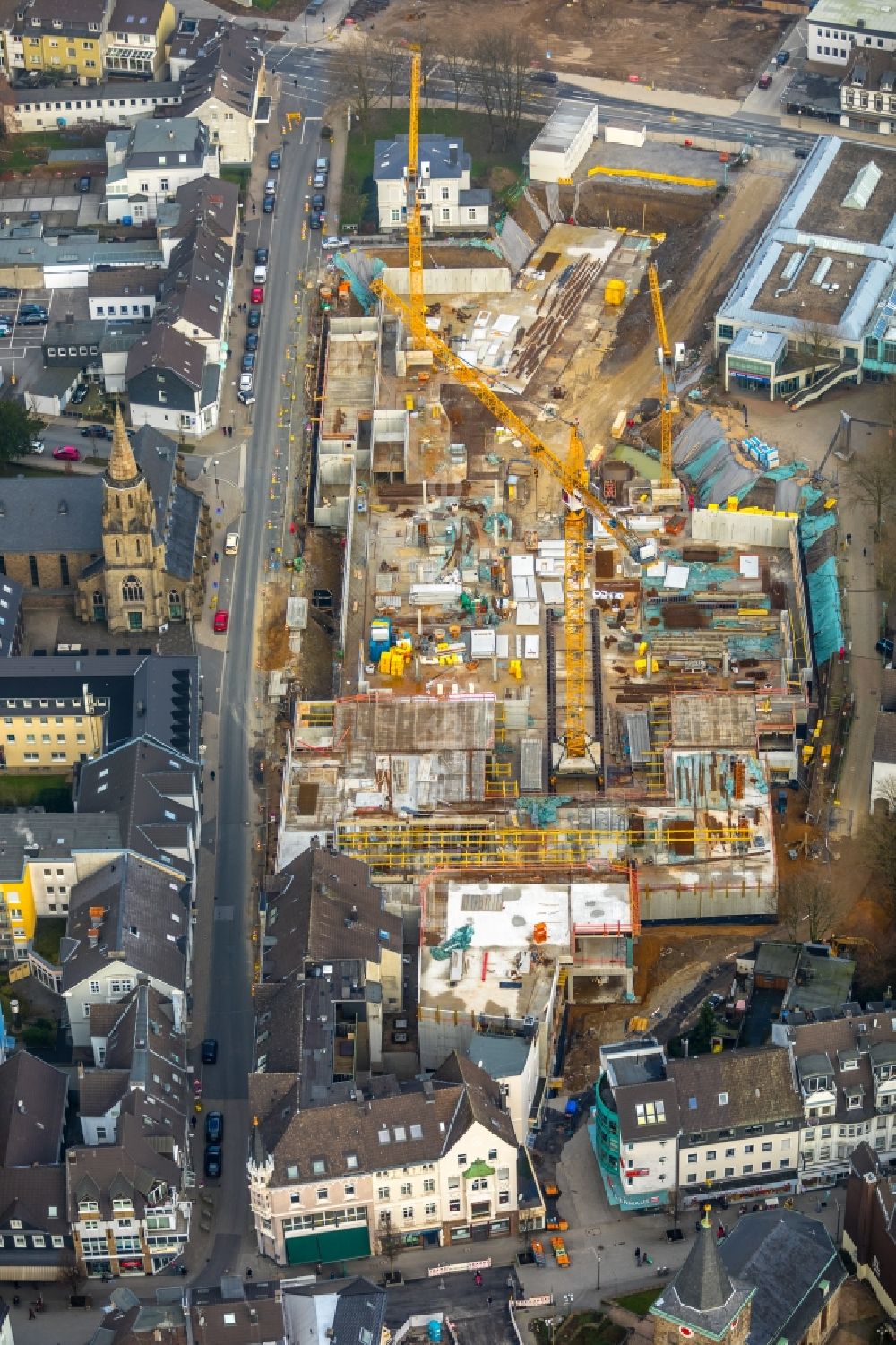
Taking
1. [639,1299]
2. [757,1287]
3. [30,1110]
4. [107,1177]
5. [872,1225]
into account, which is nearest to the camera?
[757,1287]

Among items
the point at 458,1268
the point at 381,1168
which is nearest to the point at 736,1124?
the point at 458,1268

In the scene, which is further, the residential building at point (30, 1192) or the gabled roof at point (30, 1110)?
the gabled roof at point (30, 1110)

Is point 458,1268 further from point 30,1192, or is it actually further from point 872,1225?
point 30,1192

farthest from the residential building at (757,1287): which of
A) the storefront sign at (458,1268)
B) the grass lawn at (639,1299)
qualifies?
the storefront sign at (458,1268)

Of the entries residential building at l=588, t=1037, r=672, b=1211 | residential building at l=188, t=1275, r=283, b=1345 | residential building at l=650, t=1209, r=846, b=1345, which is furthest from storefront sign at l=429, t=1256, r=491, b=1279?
residential building at l=650, t=1209, r=846, b=1345

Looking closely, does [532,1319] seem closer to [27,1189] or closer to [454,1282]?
[454,1282]

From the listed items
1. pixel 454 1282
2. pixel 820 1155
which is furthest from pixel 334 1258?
pixel 820 1155

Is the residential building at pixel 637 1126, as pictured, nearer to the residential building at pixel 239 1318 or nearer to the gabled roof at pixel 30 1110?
the residential building at pixel 239 1318

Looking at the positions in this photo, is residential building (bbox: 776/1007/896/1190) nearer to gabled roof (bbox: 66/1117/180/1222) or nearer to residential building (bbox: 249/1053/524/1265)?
residential building (bbox: 249/1053/524/1265)
